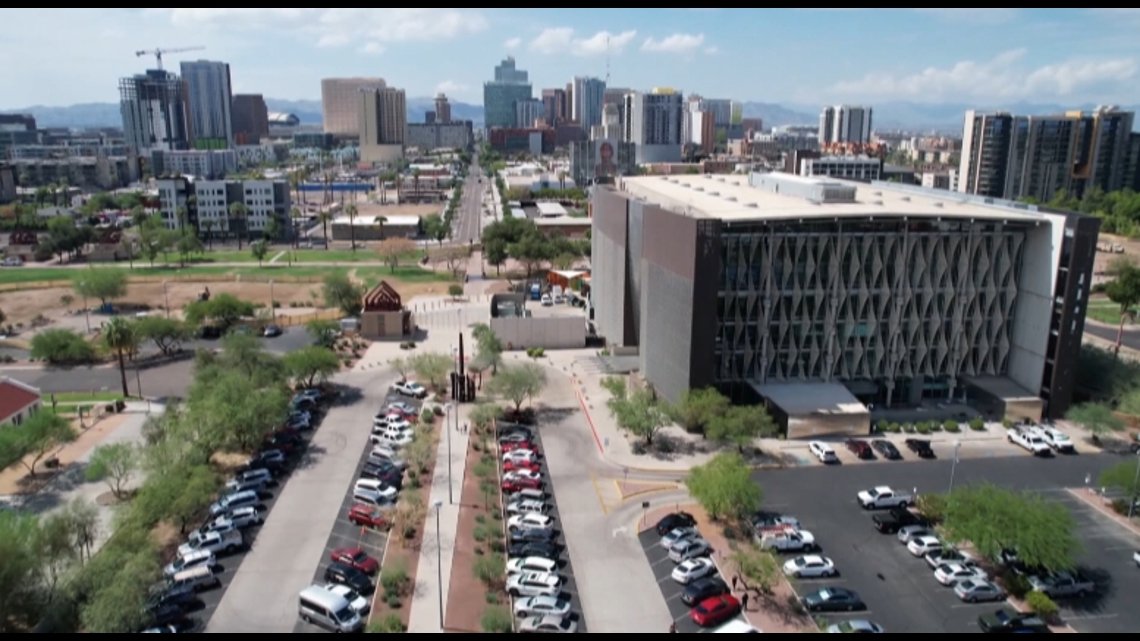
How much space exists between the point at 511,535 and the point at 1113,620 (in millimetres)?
17122

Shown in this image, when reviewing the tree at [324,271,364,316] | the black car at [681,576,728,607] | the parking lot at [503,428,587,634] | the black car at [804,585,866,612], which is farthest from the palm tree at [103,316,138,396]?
the black car at [804,585,866,612]

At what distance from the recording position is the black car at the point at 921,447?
32125 millimetres

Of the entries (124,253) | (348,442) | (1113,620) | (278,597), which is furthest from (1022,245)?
(124,253)

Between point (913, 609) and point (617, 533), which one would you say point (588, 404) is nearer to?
point (617, 533)

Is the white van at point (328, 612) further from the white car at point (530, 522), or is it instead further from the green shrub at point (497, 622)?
the white car at point (530, 522)

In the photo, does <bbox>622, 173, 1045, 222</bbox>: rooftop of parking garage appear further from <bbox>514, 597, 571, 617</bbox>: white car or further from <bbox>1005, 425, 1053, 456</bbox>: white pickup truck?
<bbox>514, 597, 571, 617</bbox>: white car

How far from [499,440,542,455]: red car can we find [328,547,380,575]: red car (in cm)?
920

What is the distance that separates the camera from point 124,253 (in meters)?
79.2

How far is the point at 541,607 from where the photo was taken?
21094 millimetres

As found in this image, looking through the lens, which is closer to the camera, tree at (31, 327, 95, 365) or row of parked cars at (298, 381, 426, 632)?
row of parked cars at (298, 381, 426, 632)

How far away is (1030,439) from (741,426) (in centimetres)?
1253

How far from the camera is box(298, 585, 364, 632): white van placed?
20.5 metres

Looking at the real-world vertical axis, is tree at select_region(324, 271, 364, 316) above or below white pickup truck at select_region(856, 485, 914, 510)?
above

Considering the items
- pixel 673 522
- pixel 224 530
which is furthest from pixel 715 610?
pixel 224 530
